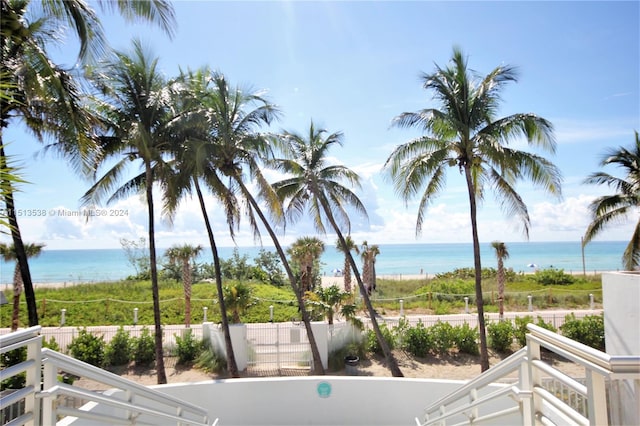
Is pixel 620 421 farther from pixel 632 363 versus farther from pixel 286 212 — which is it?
pixel 286 212

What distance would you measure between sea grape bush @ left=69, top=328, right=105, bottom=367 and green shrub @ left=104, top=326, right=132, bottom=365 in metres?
0.20

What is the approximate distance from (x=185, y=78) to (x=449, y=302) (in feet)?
63.5

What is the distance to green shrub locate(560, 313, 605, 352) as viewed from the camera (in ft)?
42.2

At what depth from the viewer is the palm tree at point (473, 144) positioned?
9.84 meters

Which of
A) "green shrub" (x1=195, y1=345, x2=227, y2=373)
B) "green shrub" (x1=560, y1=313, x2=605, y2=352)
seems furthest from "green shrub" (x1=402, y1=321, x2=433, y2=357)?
"green shrub" (x1=195, y1=345, x2=227, y2=373)

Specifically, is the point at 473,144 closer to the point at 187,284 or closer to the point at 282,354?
the point at 282,354

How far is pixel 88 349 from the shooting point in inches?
459

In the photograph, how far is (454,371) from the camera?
11.8 metres

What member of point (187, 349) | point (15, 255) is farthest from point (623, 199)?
point (15, 255)

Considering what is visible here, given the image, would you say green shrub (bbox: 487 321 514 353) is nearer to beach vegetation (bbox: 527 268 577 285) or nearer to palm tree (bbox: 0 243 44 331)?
palm tree (bbox: 0 243 44 331)

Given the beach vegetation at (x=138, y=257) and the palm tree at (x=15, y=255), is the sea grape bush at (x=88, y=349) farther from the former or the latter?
the beach vegetation at (x=138, y=257)

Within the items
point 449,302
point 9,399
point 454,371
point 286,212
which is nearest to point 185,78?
point 286,212

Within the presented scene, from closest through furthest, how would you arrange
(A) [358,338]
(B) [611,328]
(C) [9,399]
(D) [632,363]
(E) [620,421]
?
(D) [632,363], (E) [620,421], (C) [9,399], (B) [611,328], (A) [358,338]

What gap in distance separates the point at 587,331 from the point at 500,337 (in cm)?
301
